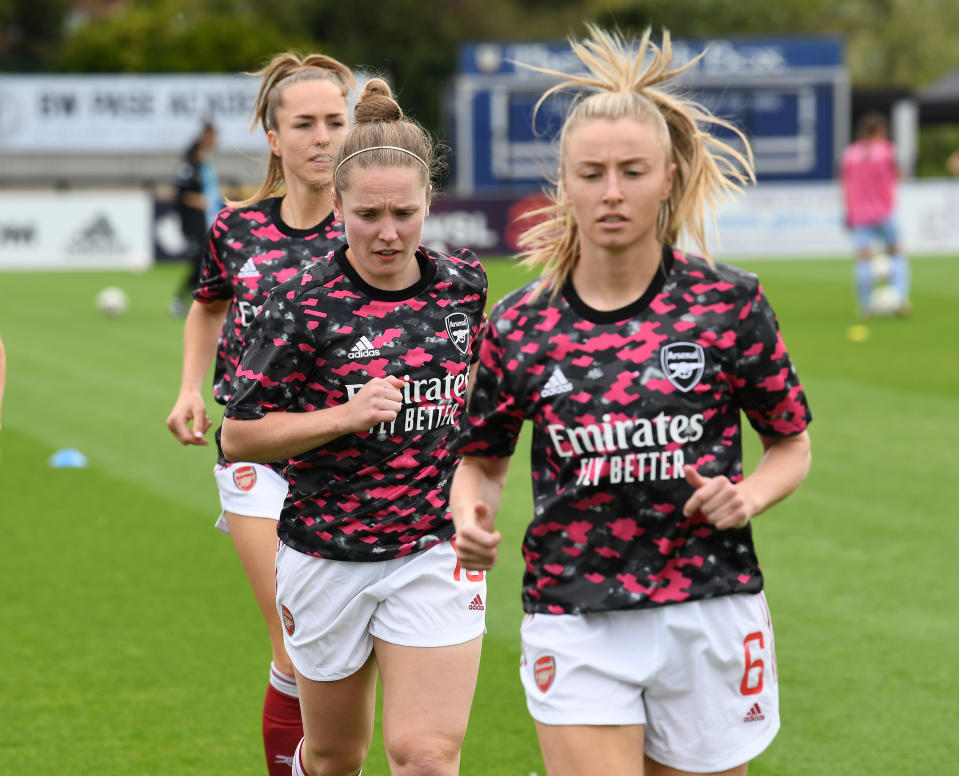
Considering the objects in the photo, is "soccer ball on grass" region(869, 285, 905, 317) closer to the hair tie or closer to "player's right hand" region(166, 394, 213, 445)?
"player's right hand" region(166, 394, 213, 445)

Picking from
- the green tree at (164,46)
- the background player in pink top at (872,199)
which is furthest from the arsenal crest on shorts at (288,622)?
the green tree at (164,46)

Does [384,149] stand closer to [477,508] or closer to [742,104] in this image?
[477,508]

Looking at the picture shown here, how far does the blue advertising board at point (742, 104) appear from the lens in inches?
1334

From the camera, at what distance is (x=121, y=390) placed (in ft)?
44.3

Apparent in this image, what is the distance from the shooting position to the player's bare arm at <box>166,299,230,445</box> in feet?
16.0

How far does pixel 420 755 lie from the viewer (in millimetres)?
3904

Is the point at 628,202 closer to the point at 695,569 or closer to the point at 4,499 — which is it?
the point at 695,569

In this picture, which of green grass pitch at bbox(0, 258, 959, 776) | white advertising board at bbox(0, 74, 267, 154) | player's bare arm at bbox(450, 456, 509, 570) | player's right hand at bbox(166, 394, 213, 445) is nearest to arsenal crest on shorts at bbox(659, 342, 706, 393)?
player's bare arm at bbox(450, 456, 509, 570)

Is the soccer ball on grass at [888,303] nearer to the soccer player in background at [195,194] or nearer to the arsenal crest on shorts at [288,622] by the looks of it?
the soccer player in background at [195,194]

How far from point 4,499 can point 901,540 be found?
546cm

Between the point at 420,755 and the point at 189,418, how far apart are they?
1.52m

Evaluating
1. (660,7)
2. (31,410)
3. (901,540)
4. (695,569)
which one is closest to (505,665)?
(901,540)

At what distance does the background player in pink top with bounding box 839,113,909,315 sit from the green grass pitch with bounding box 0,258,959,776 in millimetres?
5137

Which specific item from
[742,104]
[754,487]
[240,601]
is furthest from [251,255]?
[742,104]
